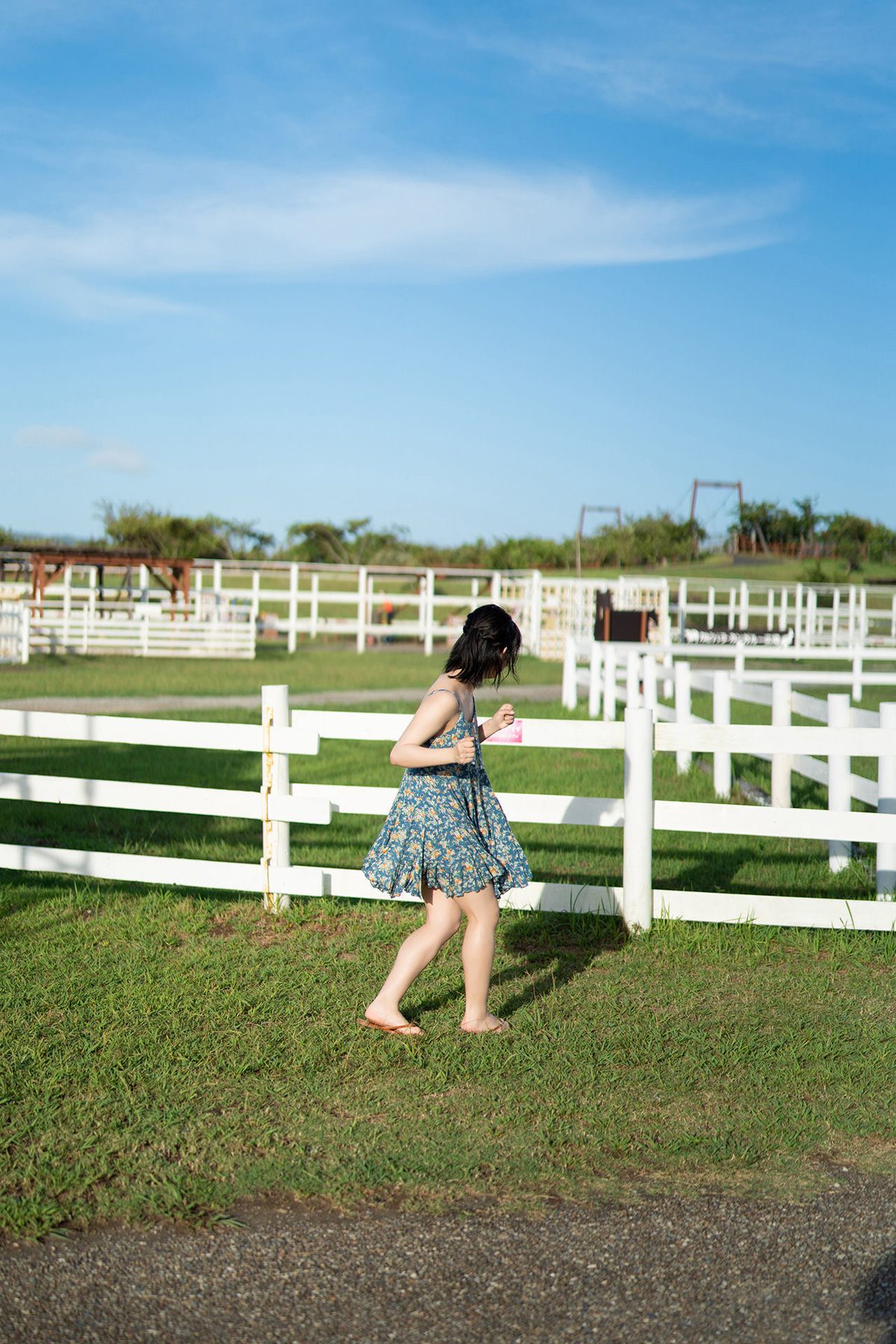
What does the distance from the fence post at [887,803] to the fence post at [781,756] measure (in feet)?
4.94

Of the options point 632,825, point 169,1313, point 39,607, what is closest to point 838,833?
point 632,825

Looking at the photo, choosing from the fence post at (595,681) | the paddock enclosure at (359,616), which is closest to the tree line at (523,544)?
the paddock enclosure at (359,616)

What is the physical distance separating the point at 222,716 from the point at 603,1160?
1176 centimetres

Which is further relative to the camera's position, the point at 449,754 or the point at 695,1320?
the point at 449,754

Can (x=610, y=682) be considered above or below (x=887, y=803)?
above

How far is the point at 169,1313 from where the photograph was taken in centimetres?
282

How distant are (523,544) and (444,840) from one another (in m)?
70.1

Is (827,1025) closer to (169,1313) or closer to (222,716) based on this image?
(169,1313)

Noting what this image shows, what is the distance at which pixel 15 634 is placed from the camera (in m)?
25.4

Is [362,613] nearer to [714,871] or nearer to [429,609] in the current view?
[429,609]

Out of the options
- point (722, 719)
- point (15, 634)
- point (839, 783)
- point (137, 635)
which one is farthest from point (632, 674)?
point (137, 635)

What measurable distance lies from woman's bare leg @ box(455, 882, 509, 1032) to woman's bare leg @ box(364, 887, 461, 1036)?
0.06m

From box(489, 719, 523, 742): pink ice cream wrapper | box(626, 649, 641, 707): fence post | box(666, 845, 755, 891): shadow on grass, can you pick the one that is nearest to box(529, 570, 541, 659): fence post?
box(626, 649, 641, 707): fence post

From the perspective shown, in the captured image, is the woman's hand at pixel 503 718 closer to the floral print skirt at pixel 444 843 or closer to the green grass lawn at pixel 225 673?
the floral print skirt at pixel 444 843
